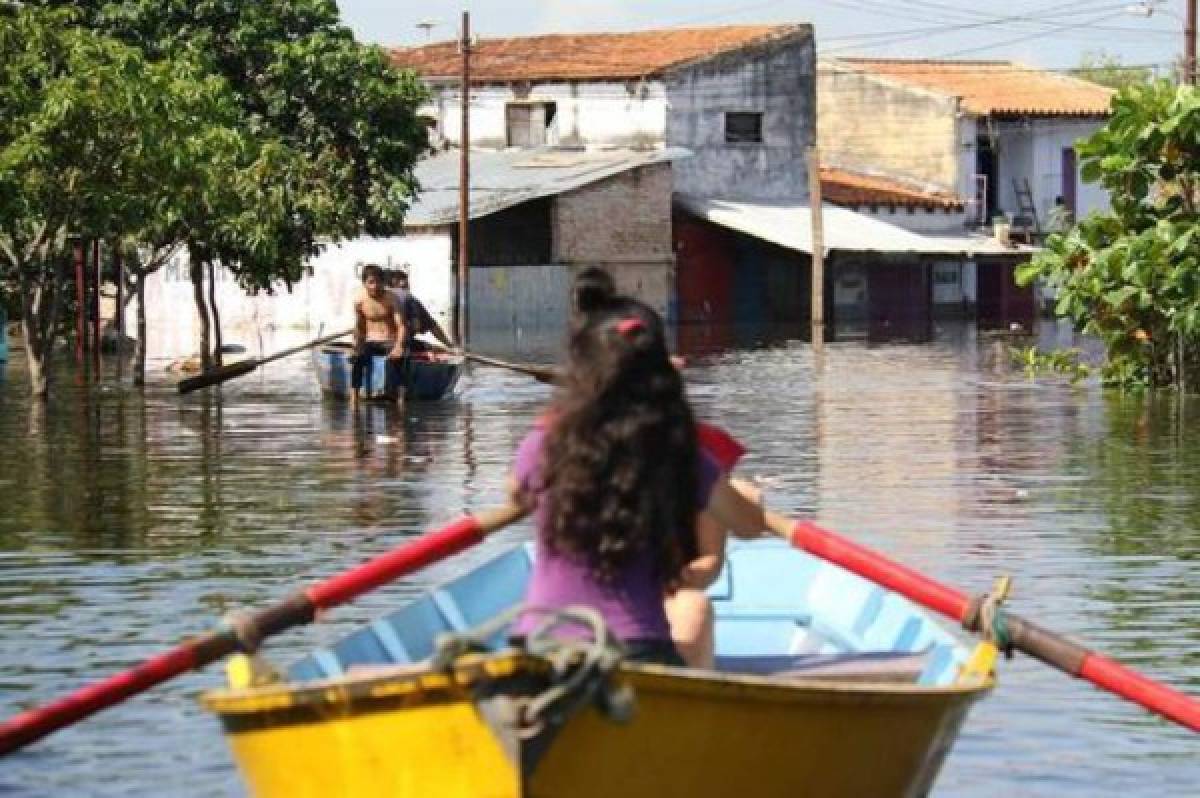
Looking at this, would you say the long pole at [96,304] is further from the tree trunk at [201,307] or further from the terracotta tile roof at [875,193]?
the terracotta tile roof at [875,193]

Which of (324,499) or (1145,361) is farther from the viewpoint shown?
(1145,361)

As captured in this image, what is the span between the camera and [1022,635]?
32.0ft

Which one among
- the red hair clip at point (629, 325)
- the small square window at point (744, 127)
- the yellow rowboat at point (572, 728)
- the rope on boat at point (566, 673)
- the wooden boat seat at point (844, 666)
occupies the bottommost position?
the wooden boat seat at point (844, 666)

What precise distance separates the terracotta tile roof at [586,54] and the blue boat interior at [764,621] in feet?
176

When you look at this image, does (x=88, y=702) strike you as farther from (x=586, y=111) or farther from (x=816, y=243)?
(x=586, y=111)

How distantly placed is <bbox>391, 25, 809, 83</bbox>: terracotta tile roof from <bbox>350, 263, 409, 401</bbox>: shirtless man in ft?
113

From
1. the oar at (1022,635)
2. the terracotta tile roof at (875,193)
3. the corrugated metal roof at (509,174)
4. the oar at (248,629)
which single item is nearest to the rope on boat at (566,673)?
the oar at (248,629)

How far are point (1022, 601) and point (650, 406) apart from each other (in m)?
8.11

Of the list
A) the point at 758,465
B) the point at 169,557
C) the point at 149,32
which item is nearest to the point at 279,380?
the point at 149,32

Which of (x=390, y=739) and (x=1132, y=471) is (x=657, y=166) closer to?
(x=1132, y=471)

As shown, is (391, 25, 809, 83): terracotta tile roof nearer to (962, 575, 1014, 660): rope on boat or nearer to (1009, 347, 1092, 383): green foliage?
(1009, 347, 1092, 383): green foliage

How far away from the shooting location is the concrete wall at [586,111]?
65812mm

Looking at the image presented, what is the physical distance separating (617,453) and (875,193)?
64144 millimetres

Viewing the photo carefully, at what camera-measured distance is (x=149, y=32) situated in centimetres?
4534
